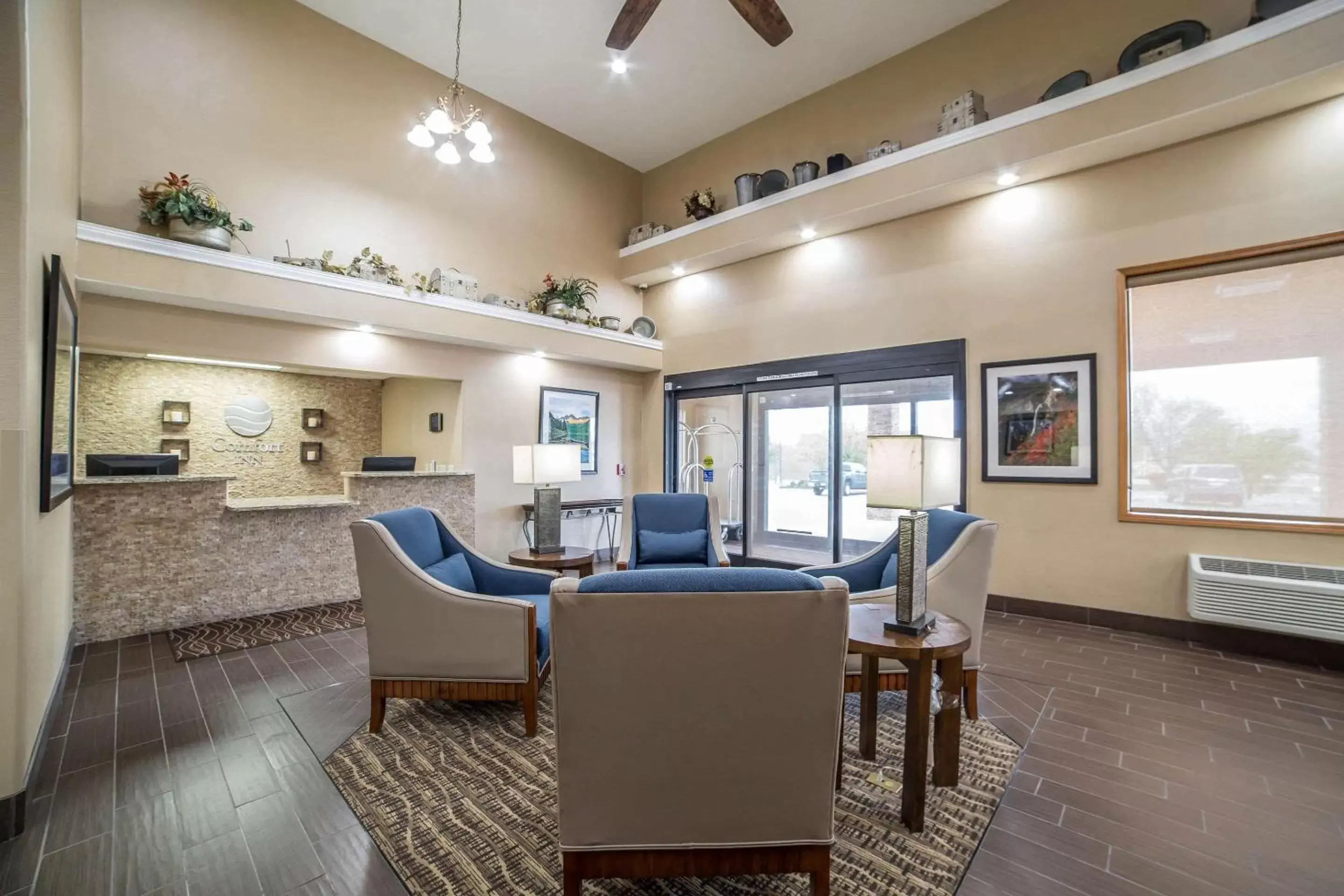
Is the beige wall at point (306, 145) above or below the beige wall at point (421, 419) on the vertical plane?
above

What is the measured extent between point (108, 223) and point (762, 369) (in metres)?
5.72

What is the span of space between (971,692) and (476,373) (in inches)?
207

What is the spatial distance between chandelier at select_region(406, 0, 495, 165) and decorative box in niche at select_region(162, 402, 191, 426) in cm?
344

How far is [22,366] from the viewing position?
6.18 ft

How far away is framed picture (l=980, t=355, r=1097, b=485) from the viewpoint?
4348 mm

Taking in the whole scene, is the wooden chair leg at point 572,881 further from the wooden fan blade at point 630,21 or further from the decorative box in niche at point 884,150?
the decorative box in niche at point 884,150

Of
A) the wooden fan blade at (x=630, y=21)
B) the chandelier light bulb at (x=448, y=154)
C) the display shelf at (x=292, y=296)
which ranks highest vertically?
the wooden fan blade at (x=630, y=21)

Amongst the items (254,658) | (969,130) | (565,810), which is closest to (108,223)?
(254,658)

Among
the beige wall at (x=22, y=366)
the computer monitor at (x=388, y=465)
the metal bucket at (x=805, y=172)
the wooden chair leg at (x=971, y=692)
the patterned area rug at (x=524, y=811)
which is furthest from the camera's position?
the metal bucket at (x=805, y=172)

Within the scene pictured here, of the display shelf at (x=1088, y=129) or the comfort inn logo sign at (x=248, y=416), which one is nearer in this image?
the display shelf at (x=1088, y=129)

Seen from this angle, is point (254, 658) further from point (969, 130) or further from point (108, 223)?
point (969, 130)

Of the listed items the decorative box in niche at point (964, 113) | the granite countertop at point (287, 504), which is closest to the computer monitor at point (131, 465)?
the granite countertop at point (287, 504)

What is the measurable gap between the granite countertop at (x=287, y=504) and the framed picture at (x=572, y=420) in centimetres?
217

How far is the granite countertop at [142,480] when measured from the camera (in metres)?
3.73
